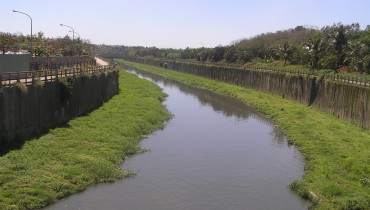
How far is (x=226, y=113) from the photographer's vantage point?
5516 cm

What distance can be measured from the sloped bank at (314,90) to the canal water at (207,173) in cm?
783

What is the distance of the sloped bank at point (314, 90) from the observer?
4109 cm

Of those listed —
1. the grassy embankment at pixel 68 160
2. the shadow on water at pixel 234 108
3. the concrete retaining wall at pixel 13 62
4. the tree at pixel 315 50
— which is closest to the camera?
the grassy embankment at pixel 68 160

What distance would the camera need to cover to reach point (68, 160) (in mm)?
25422

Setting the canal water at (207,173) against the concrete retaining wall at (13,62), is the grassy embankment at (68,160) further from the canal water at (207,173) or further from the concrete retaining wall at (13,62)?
the concrete retaining wall at (13,62)

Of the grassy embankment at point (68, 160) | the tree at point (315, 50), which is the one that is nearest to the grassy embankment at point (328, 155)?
the grassy embankment at point (68, 160)

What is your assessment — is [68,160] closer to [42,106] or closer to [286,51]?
[42,106]

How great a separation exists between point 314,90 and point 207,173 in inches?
1311

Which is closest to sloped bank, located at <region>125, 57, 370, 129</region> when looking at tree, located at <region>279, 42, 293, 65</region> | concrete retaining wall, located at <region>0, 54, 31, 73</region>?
tree, located at <region>279, 42, 293, 65</region>

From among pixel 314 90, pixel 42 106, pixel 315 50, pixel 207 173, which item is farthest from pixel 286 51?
pixel 207 173

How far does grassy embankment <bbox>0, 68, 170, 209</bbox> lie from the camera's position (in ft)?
67.6

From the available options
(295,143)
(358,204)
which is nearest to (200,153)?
(295,143)

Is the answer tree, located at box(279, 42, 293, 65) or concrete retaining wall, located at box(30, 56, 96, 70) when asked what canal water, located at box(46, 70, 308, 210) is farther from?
tree, located at box(279, 42, 293, 65)

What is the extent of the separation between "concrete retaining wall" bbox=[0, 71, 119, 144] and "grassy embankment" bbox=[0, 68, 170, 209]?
3.77ft
